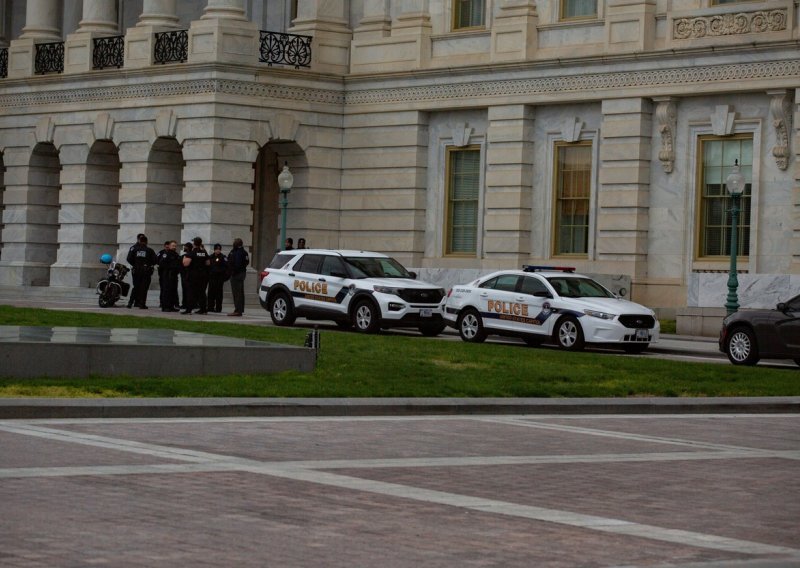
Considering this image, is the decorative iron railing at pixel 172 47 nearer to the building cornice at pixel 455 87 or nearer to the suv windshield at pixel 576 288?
the building cornice at pixel 455 87

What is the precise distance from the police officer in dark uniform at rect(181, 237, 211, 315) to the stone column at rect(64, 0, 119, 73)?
436 inches

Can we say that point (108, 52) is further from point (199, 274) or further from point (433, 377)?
point (433, 377)

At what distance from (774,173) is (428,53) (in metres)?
11.3

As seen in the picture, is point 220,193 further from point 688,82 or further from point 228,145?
point 688,82

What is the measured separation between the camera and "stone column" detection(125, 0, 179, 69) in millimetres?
49469

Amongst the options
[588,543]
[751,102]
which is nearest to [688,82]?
[751,102]

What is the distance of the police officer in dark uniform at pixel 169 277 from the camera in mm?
43219

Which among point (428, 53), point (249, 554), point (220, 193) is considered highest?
point (428, 53)

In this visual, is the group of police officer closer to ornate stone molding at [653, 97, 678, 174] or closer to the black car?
ornate stone molding at [653, 97, 678, 174]

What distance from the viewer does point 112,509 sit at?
1152 cm

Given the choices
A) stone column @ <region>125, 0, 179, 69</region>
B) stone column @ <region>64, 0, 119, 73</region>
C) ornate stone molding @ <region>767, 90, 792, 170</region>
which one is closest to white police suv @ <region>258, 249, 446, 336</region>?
ornate stone molding @ <region>767, 90, 792, 170</region>

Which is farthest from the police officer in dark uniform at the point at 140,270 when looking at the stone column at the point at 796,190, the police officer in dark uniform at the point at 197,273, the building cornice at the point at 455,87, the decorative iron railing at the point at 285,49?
the stone column at the point at 796,190

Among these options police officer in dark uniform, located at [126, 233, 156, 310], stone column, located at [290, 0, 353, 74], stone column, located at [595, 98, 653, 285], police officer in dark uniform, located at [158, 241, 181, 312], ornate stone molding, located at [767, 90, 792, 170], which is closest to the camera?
ornate stone molding, located at [767, 90, 792, 170]

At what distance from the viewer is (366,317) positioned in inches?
1422
